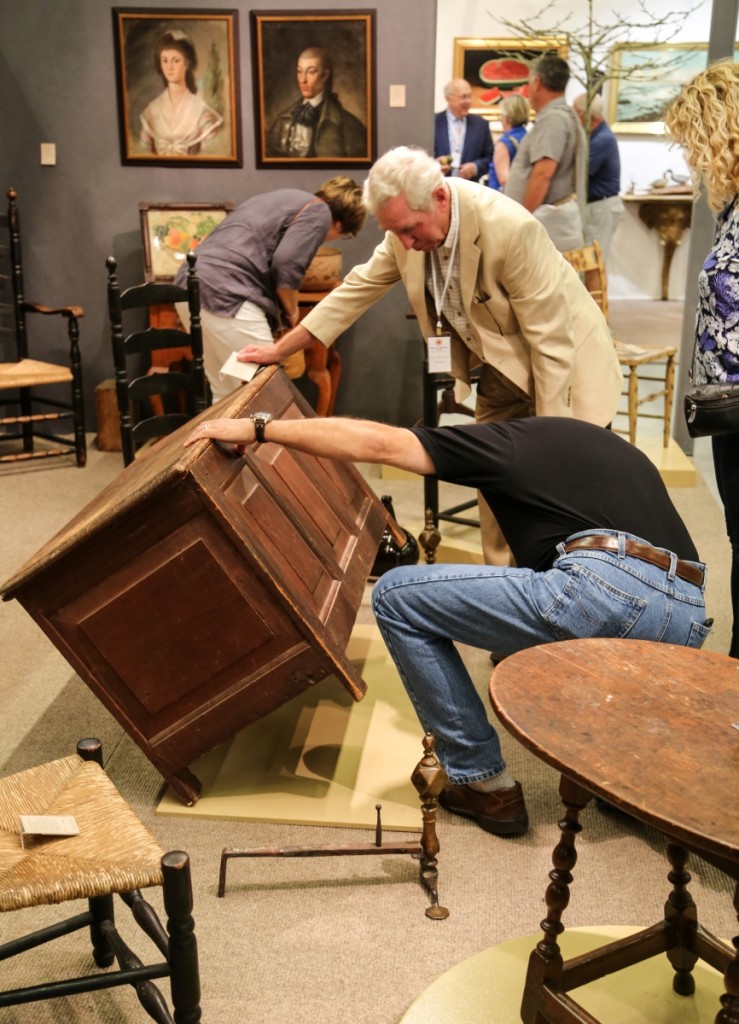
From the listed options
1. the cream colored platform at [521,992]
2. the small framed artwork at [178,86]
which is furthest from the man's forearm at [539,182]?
the cream colored platform at [521,992]

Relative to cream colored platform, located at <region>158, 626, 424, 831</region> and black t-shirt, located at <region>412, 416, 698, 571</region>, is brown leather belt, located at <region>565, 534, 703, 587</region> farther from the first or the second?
cream colored platform, located at <region>158, 626, 424, 831</region>

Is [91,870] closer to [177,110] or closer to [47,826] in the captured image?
[47,826]

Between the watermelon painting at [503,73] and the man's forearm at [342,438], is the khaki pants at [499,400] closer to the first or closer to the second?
the man's forearm at [342,438]

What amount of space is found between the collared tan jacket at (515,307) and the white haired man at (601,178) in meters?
3.36

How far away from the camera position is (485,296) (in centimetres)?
328

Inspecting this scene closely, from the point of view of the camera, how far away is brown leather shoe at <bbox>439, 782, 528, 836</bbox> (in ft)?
8.64

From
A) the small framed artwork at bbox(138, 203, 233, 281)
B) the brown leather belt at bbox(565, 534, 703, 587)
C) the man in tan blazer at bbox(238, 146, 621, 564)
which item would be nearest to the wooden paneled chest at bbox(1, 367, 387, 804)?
the brown leather belt at bbox(565, 534, 703, 587)

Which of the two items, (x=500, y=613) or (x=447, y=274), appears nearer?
(x=500, y=613)

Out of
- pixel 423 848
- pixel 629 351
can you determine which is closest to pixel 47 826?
pixel 423 848

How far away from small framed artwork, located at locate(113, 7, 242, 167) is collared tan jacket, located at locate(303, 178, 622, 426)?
116 inches

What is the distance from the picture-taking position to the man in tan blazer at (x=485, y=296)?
3076 mm

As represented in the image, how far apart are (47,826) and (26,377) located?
13.9ft

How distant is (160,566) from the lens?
2428 mm

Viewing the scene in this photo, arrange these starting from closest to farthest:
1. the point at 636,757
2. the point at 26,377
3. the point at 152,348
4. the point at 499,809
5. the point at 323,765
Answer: the point at 636,757 < the point at 499,809 < the point at 323,765 < the point at 152,348 < the point at 26,377
